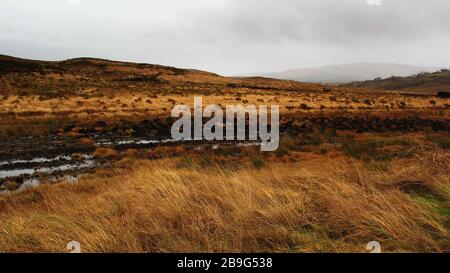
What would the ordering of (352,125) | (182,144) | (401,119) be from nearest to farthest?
(182,144) → (352,125) → (401,119)

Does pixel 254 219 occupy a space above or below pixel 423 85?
below

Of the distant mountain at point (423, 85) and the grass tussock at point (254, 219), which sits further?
the distant mountain at point (423, 85)

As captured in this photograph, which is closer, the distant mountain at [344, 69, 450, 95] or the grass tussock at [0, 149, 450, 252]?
the grass tussock at [0, 149, 450, 252]

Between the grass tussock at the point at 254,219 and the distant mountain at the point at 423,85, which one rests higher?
the distant mountain at the point at 423,85

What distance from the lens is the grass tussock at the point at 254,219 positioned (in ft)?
12.0

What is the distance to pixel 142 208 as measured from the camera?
4.74 meters

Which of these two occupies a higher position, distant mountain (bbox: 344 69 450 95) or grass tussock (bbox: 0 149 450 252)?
distant mountain (bbox: 344 69 450 95)

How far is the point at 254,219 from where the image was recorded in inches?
166

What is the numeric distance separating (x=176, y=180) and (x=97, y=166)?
8903 millimetres

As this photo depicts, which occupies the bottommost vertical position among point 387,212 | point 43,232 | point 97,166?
point 97,166

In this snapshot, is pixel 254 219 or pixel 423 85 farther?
pixel 423 85

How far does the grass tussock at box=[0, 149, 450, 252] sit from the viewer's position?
12.0 ft

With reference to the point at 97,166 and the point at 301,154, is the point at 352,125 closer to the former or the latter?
the point at 301,154
